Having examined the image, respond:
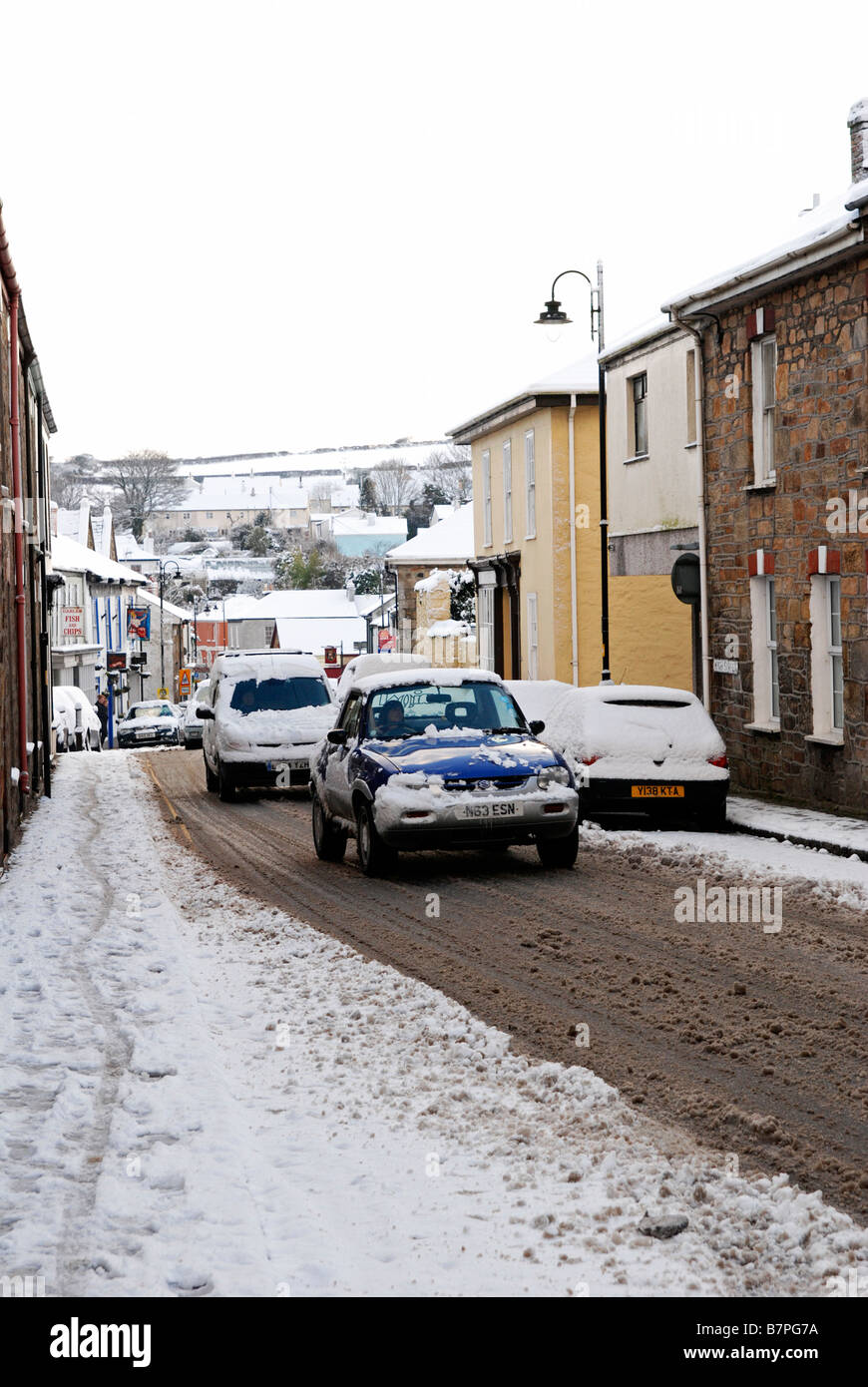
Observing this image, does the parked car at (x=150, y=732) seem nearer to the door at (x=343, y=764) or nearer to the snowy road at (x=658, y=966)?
the door at (x=343, y=764)

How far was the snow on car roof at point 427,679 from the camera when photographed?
14078mm

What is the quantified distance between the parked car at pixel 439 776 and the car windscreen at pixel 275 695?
820 centimetres

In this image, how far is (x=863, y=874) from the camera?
1259 cm

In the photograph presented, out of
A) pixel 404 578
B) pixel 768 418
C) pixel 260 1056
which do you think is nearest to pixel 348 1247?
pixel 260 1056

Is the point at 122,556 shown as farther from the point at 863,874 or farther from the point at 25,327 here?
the point at 863,874

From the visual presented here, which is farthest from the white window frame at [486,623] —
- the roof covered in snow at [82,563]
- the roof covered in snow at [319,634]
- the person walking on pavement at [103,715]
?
the roof covered in snow at [319,634]

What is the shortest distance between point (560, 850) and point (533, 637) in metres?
22.1

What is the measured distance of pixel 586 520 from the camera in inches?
1273

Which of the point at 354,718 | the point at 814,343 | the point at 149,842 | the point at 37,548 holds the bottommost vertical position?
the point at 149,842

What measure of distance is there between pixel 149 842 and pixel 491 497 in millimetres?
23233

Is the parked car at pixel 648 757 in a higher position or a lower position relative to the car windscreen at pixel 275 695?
lower

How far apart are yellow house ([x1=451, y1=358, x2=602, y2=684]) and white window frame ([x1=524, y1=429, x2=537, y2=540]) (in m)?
0.02

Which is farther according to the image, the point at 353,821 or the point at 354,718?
the point at 354,718

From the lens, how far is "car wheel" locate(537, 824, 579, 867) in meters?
12.9
